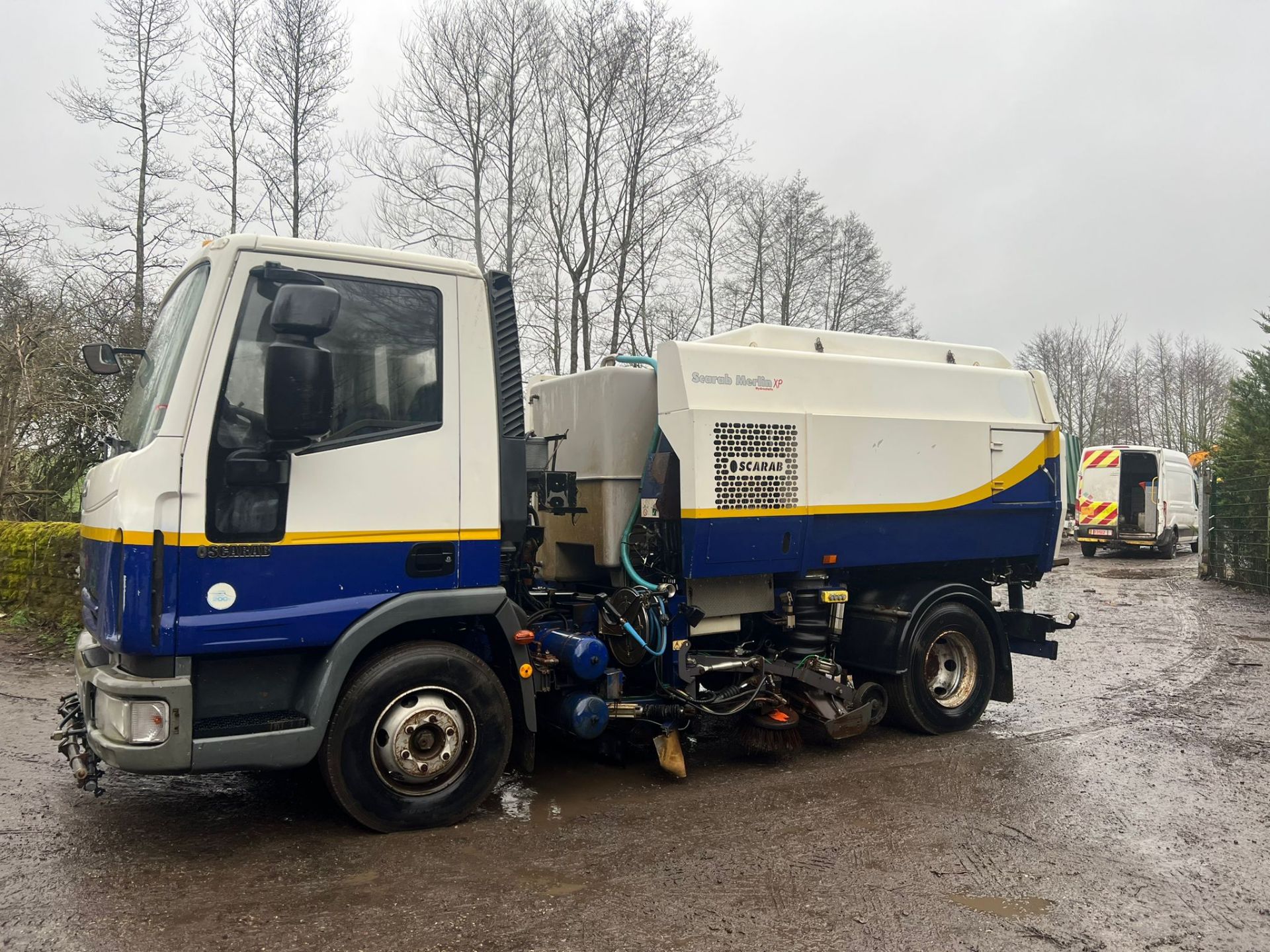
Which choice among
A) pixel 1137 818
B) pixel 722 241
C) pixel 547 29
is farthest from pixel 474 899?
pixel 722 241

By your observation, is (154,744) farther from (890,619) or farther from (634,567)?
(890,619)

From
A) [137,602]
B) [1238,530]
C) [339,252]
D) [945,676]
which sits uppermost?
[339,252]

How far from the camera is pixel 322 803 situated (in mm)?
5016

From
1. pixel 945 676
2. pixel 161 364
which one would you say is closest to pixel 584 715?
pixel 161 364

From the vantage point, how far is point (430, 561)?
4.62 metres

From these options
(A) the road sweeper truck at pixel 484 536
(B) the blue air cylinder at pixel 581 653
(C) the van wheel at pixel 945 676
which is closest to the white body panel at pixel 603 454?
(A) the road sweeper truck at pixel 484 536

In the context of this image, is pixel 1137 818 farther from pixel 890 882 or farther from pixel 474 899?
pixel 474 899

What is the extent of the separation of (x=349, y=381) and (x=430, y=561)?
37.1 inches

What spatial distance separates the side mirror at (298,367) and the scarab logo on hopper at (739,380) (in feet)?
7.36

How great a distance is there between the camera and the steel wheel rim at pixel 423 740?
14.7ft

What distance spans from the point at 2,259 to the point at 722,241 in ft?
66.3

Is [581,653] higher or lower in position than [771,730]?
higher

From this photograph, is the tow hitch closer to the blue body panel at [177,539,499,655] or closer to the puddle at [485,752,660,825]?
the blue body panel at [177,539,499,655]

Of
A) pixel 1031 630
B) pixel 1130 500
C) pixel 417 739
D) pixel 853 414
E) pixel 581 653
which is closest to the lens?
pixel 417 739
